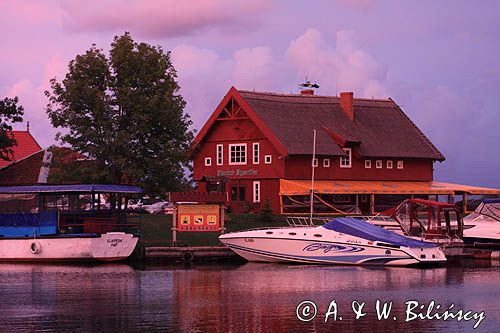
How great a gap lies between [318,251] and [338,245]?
106 centimetres

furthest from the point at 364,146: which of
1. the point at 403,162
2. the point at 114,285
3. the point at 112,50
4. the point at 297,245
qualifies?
the point at 114,285

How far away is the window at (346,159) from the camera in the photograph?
2955 inches

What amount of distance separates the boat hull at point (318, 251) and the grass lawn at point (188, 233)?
3142 millimetres

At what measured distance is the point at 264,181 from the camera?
72.4 m

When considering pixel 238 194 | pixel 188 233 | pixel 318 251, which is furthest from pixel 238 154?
pixel 318 251

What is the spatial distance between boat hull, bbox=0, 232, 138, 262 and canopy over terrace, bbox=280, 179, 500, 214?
21250 millimetres

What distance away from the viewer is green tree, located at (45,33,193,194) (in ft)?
195

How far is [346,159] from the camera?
247 feet

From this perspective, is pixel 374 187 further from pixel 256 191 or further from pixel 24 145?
pixel 24 145

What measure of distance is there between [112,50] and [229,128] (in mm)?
15869

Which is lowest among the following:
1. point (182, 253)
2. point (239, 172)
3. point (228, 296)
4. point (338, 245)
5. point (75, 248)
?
point (228, 296)

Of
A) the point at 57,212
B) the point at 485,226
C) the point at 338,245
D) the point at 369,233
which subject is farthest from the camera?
the point at 485,226

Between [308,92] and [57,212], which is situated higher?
[308,92]

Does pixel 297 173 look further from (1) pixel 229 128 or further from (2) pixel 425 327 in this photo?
(2) pixel 425 327
